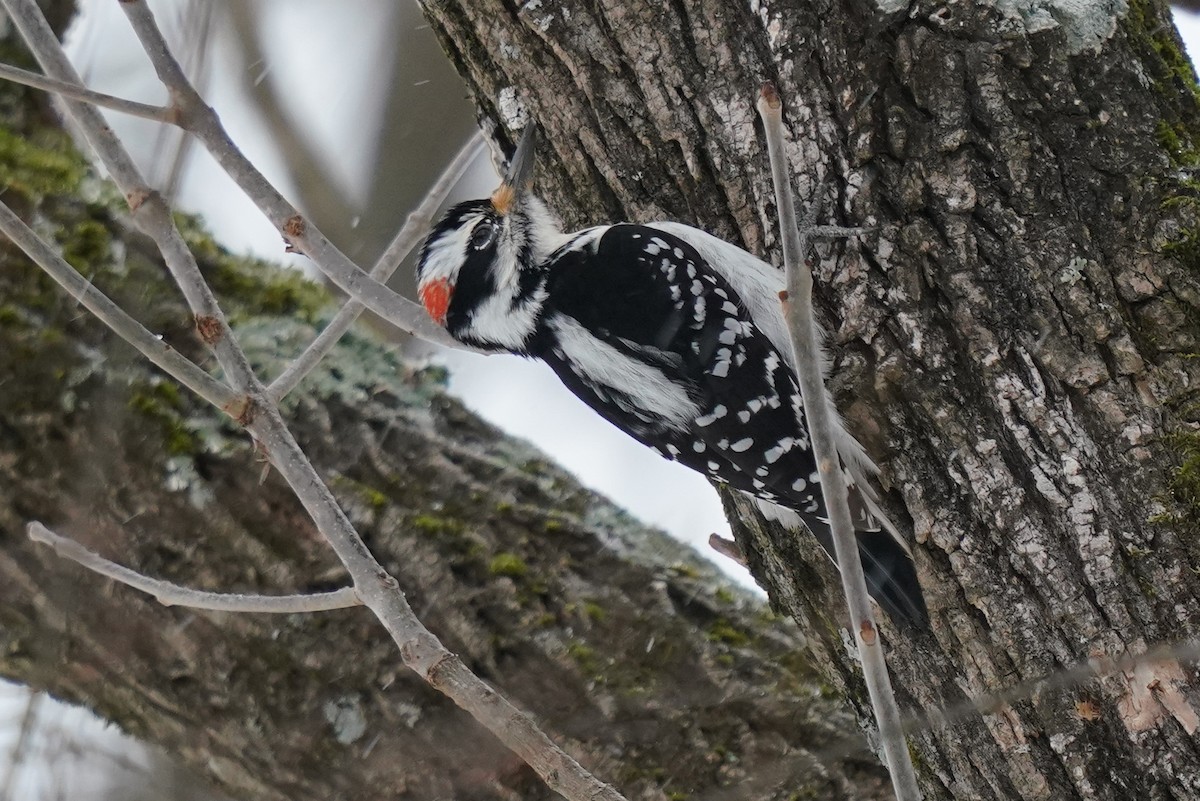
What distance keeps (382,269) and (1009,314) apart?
4.32 ft

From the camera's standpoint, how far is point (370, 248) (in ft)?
14.2

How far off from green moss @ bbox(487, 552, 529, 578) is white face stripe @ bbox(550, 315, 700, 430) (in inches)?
19.9

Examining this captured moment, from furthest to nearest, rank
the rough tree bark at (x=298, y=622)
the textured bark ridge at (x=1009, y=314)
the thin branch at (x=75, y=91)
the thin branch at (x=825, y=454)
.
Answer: the rough tree bark at (x=298, y=622), the textured bark ridge at (x=1009, y=314), the thin branch at (x=75, y=91), the thin branch at (x=825, y=454)

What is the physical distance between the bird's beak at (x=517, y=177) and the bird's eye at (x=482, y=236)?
71mm

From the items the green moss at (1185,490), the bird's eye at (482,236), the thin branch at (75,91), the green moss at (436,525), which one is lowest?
the green moss at (436,525)

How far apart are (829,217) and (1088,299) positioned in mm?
525

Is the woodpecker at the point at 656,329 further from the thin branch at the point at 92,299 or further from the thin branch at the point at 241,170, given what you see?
the thin branch at the point at 92,299

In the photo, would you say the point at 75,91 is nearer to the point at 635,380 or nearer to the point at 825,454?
the point at 825,454

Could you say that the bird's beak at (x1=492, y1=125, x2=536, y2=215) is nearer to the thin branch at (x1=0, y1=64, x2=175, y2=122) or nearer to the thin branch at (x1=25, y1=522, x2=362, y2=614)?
the thin branch at (x1=0, y1=64, x2=175, y2=122)

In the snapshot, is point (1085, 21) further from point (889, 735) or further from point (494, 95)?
point (889, 735)

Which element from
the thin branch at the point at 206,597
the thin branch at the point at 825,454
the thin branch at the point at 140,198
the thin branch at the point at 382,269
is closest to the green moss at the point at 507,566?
the thin branch at the point at 382,269

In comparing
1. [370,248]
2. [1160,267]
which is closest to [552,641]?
[1160,267]

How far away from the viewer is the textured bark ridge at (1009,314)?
5.95ft

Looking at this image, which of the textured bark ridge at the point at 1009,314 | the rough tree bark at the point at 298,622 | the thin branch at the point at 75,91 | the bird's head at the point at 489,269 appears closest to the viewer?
the thin branch at the point at 75,91
